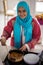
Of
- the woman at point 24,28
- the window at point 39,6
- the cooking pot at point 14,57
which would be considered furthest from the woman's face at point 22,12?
the window at point 39,6

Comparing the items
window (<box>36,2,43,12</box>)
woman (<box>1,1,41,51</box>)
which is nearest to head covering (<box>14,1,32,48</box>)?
woman (<box>1,1,41,51</box>)

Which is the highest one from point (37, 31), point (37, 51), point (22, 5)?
point (22, 5)

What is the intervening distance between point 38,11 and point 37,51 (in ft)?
5.62

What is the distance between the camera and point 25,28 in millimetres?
1613

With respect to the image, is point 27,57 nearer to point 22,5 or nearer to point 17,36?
point 17,36

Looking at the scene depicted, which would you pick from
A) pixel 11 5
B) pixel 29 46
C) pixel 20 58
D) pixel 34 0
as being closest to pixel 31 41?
pixel 29 46

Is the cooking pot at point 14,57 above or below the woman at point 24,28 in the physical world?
below

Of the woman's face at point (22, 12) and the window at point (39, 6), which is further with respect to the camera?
the window at point (39, 6)

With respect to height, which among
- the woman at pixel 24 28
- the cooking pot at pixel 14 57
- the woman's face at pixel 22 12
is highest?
the woman's face at pixel 22 12

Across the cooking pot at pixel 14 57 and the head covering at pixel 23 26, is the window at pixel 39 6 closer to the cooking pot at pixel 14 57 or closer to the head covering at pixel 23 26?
the head covering at pixel 23 26

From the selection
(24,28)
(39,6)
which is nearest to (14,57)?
(24,28)

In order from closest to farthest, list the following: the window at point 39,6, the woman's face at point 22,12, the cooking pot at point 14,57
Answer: the cooking pot at point 14,57, the woman's face at point 22,12, the window at point 39,6

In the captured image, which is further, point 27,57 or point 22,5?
point 22,5

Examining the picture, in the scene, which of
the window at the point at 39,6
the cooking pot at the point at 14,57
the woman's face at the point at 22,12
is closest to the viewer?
the cooking pot at the point at 14,57
